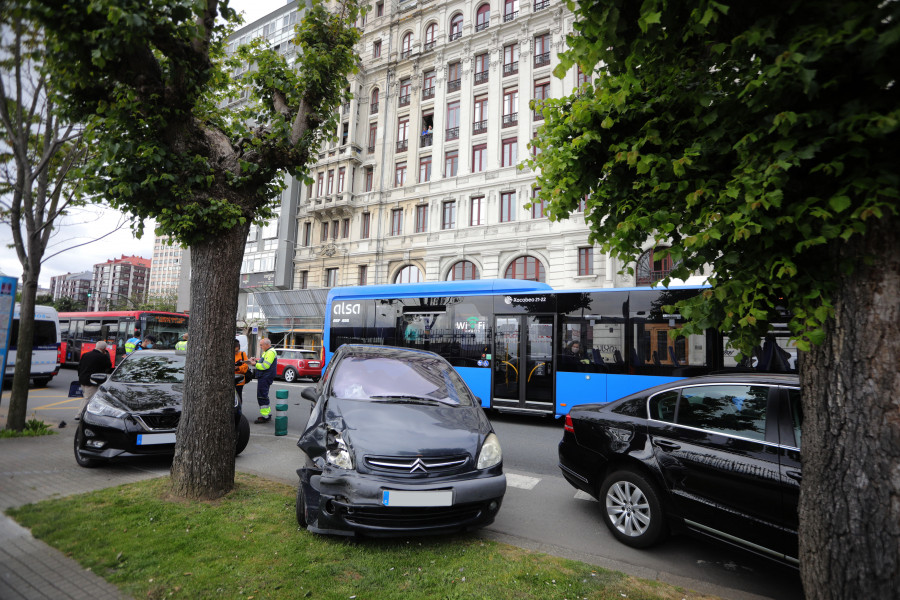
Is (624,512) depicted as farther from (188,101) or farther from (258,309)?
(258,309)

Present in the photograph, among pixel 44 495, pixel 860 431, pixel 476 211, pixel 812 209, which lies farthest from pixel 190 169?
pixel 476 211

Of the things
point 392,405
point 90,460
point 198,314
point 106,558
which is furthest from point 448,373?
point 90,460

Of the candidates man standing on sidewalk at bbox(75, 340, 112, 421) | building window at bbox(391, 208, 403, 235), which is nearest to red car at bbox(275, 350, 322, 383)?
building window at bbox(391, 208, 403, 235)

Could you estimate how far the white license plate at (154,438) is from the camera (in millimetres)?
5828

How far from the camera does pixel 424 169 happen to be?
31.3 metres

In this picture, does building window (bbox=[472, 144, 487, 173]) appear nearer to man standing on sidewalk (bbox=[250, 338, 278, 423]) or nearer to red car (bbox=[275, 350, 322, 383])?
red car (bbox=[275, 350, 322, 383])

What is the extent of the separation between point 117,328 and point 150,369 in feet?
62.7

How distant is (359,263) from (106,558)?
1162 inches

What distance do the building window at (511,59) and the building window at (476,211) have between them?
7.96m

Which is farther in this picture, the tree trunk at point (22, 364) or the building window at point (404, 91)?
Answer: the building window at point (404, 91)

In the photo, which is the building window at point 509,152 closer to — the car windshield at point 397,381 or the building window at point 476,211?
the building window at point 476,211

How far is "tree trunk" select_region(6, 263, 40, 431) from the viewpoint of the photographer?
7727 millimetres

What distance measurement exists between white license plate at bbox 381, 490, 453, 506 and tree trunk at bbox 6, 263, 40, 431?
25.4 ft

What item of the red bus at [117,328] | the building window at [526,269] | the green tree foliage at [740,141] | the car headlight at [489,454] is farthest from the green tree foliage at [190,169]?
the building window at [526,269]
